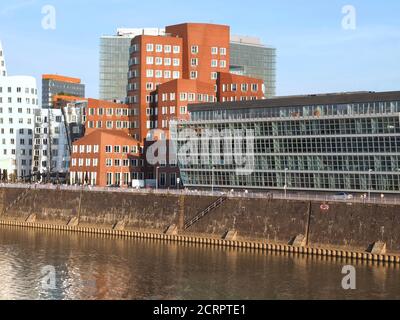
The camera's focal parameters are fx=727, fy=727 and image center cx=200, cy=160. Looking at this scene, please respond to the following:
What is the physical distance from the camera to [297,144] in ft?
419

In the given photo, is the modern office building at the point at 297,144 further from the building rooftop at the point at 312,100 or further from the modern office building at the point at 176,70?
the modern office building at the point at 176,70

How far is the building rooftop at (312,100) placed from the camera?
11925cm

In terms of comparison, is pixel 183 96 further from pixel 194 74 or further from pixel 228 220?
pixel 228 220

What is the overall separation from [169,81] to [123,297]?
344 feet

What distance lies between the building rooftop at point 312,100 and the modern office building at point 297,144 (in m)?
0.17

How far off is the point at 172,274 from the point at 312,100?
52383mm

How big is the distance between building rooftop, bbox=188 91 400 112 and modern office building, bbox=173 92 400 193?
0.54 feet

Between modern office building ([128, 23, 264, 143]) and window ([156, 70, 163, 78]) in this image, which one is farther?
window ([156, 70, 163, 78])

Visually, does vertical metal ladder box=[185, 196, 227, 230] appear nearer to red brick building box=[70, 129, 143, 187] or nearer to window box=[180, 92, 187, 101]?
red brick building box=[70, 129, 143, 187]

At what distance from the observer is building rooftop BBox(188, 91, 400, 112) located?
119 metres

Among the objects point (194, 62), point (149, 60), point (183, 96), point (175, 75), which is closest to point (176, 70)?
point (175, 75)

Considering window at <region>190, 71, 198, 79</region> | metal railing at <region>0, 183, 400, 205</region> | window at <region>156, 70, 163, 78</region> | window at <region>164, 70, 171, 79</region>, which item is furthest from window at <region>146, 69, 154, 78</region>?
metal railing at <region>0, 183, 400, 205</region>

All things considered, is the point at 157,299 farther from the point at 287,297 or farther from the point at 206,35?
the point at 206,35

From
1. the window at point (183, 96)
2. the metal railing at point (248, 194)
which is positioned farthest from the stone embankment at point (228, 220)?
the window at point (183, 96)
